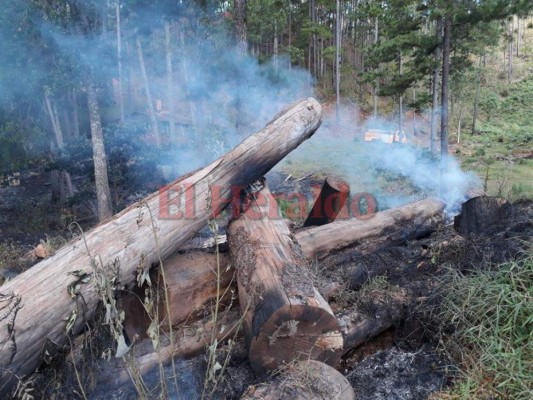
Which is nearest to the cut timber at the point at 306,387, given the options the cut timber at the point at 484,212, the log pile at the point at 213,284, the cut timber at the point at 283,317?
the log pile at the point at 213,284

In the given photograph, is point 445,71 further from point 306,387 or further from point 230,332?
point 306,387

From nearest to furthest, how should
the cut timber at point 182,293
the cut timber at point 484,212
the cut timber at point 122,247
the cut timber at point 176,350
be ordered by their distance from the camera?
the cut timber at point 122,247 < the cut timber at point 176,350 < the cut timber at point 182,293 < the cut timber at point 484,212

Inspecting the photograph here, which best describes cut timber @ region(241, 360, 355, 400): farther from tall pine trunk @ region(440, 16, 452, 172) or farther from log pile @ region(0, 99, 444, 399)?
tall pine trunk @ region(440, 16, 452, 172)

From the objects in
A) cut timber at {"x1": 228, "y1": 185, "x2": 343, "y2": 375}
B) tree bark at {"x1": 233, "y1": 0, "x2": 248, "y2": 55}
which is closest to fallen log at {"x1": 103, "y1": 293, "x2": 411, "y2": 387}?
cut timber at {"x1": 228, "y1": 185, "x2": 343, "y2": 375}

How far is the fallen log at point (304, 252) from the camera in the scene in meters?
3.13

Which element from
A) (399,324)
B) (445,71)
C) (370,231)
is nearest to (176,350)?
(399,324)

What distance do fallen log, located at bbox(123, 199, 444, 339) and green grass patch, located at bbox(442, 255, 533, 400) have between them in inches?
57.5

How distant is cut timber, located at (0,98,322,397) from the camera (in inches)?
87.7

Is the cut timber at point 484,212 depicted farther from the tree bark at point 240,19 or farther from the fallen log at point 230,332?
the tree bark at point 240,19

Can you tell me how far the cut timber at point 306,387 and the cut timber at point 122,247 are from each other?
900mm

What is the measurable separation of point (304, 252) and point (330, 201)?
1.29 meters

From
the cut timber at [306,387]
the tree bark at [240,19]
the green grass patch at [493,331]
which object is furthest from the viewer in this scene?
the tree bark at [240,19]

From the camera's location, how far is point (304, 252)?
4082 millimetres

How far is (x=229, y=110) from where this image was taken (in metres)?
14.8
